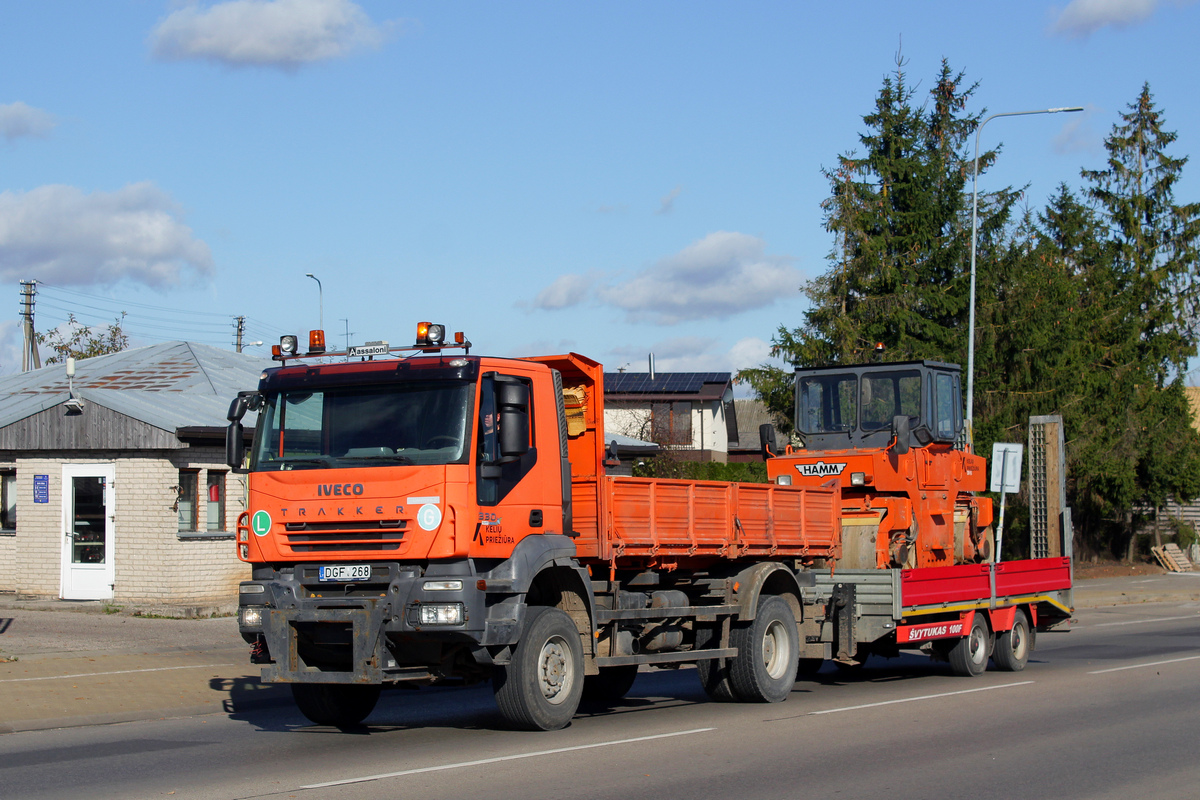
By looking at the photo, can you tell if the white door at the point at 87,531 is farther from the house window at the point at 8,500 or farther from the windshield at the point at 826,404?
the windshield at the point at 826,404

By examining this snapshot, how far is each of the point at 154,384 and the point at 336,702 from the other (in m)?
15.5

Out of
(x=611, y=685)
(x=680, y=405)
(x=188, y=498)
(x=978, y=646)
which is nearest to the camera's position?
(x=611, y=685)

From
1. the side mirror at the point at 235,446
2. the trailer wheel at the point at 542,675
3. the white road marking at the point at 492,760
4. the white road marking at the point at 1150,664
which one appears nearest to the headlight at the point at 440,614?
the trailer wheel at the point at 542,675

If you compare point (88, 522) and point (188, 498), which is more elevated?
point (188, 498)

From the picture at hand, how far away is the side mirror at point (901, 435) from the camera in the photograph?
15.2 meters

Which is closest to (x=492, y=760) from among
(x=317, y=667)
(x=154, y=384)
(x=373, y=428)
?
(x=317, y=667)

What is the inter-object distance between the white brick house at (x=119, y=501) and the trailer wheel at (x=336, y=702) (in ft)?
33.9

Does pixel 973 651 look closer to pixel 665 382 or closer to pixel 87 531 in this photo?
pixel 87 531

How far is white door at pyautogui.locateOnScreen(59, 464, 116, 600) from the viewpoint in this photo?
21.6 metres

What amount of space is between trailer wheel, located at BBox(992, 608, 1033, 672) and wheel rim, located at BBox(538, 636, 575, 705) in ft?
24.8

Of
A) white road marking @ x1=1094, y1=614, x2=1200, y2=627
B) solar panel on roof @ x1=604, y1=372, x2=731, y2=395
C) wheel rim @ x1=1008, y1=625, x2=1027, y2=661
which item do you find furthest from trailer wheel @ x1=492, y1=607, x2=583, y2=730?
solar panel on roof @ x1=604, y1=372, x2=731, y2=395

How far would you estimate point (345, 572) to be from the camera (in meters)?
9.90

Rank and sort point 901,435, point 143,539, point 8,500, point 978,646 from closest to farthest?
point 901,435, point 978,646, point 143,539, point 8,500

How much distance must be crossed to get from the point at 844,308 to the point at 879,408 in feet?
66.2
